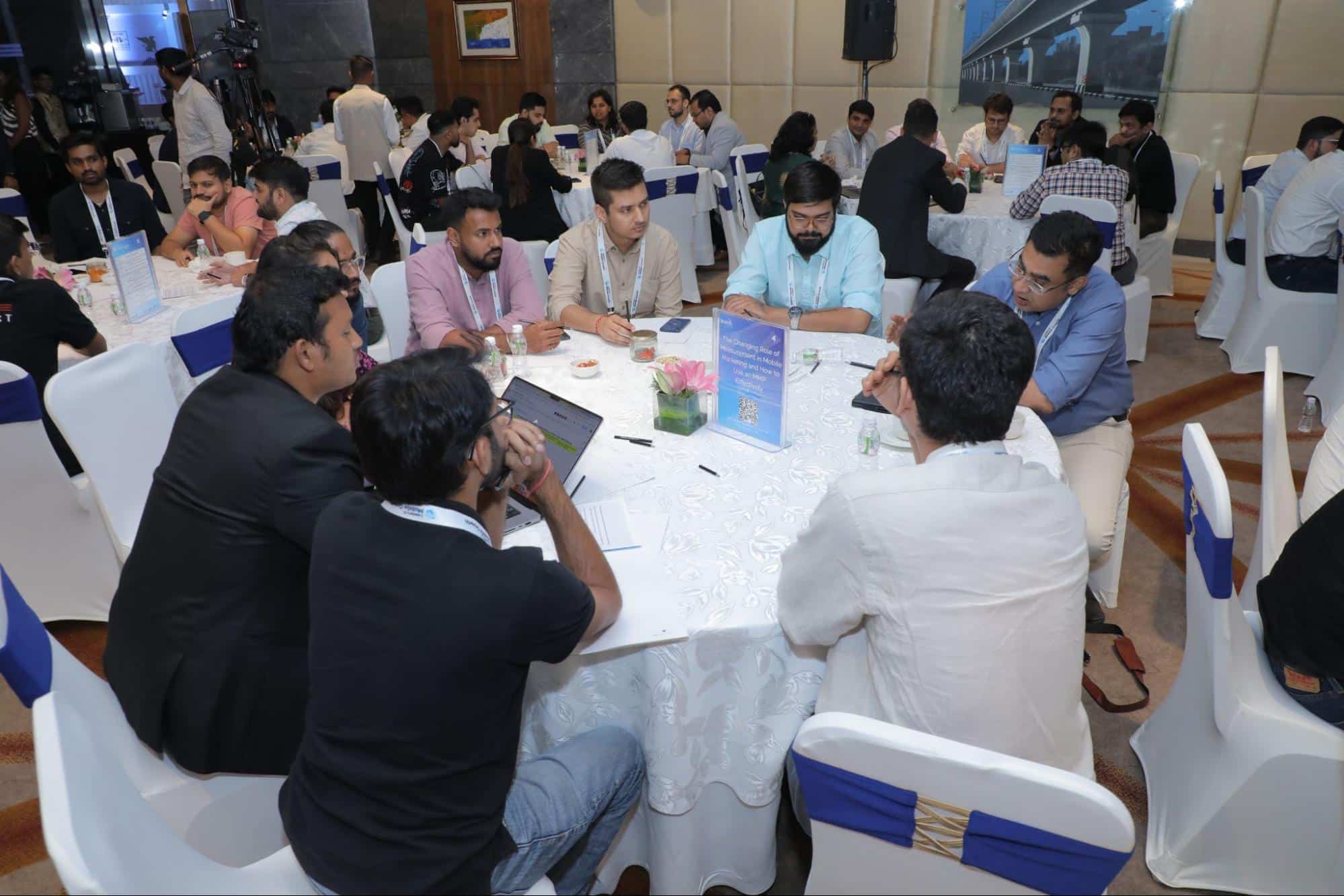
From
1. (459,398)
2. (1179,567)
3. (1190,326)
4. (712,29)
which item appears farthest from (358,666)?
(712,29)

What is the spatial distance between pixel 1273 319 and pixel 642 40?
729 cm

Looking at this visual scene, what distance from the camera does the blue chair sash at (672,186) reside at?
5.76 metres

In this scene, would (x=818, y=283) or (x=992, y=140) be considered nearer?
(x=818, y=283)

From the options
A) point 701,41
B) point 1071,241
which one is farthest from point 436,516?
point 701,41

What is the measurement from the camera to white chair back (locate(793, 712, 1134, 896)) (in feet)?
3.56

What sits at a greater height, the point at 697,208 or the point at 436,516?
the point at 436,516

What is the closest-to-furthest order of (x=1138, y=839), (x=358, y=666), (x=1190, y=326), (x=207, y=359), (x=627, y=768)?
(x=358, y=666), (x=627, y=768), (x=1138, y=839), (x=207, y=359), (x=1190, y=326)

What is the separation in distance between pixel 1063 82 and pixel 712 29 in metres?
3.64

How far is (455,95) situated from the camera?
443 inches

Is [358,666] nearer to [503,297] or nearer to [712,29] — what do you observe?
[503,297]

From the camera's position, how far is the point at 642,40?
32.4 ft

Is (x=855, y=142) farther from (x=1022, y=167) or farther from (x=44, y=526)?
(x=44, y=526)

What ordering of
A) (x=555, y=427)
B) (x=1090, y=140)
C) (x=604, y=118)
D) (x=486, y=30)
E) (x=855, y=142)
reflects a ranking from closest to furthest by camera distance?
(x=555, y=427) < (x=1090, y=140) < (x=855, y=142) < (x=604, y=118) < (x=486, y=30)

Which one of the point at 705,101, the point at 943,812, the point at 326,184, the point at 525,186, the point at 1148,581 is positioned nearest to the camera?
the point at 943,812
